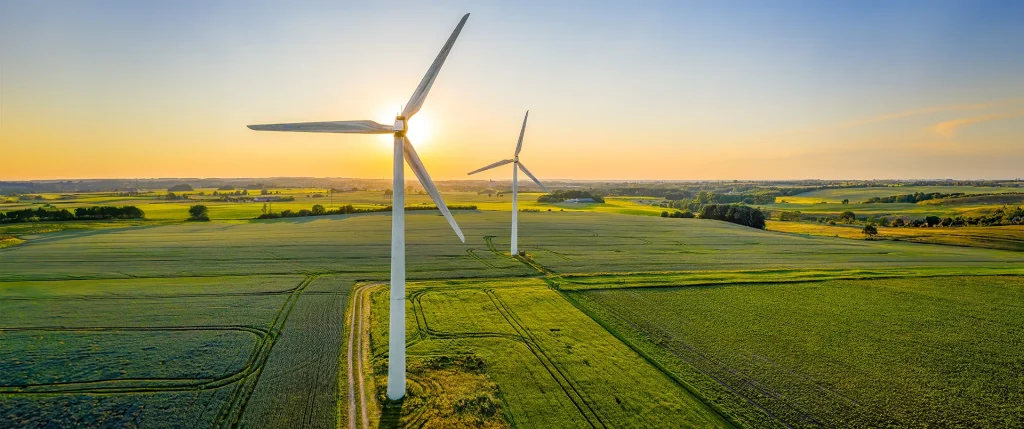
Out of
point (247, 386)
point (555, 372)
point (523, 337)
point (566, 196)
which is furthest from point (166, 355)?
point (566, 196)

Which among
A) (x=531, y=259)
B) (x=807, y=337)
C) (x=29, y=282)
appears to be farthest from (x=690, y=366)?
(x=29, y=282)

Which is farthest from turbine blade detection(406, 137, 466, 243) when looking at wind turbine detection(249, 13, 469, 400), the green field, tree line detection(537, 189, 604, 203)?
tree line detection(537, 189, 604, 203)

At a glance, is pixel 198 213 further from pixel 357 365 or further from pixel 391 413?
pixel 391 413

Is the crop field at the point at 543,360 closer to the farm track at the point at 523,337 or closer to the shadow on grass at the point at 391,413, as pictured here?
the farm track at the point at 523,337

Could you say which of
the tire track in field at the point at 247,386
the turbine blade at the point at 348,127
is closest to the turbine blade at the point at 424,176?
the turbine blade at the point at 348,127

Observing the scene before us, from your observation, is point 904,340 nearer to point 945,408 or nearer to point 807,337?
point 807,337
